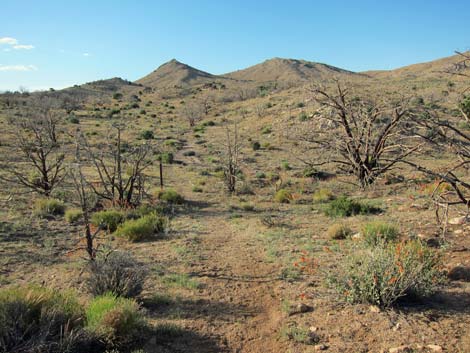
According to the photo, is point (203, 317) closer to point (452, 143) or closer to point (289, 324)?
point (289, 324)

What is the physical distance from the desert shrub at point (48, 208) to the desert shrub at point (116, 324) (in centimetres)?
818

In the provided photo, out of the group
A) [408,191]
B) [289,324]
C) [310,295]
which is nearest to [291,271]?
[310,295]

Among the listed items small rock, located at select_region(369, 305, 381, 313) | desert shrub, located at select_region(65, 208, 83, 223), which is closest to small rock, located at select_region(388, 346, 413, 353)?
small rock, located at select_region(369, 305, 381, 313)

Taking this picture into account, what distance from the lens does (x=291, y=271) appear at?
7043 millimetres

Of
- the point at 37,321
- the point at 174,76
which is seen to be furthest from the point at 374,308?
the point at 174,76

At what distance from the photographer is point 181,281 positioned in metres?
6.86

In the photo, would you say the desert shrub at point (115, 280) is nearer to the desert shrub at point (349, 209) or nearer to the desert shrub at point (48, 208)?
the desert shrub at point (48, 208)

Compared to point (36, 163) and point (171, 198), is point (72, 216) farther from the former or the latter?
point (36, 163)

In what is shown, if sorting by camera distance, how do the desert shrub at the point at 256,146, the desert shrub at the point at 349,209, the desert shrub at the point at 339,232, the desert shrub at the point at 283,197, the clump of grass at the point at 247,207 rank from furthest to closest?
the desert shrub at the point at 256,146
the desert shrub at the point at 283,197
the clump of grass at the point at 247,207
the desert shrub at the point at 349,209
the desert shrub at the point at 339,232

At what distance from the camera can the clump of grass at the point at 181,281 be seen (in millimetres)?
6695

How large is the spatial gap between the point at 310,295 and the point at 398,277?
1435 millimetres

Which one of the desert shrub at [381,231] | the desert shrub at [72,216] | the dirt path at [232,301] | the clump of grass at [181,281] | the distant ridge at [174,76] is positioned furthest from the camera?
the distant ridge at [174,76]

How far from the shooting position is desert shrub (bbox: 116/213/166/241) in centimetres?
988

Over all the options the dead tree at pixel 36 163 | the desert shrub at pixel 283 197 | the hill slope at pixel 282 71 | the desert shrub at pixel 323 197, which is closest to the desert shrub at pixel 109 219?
the dead tree at pixel 36 163
